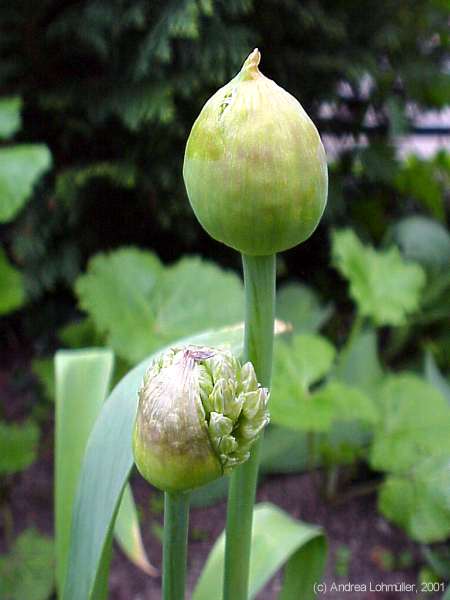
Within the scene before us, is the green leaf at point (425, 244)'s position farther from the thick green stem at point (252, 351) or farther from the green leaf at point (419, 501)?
the thick green stem at point (252, 351)

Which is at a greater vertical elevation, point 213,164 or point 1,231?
point 213,164

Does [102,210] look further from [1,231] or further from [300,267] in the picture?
[300,267]

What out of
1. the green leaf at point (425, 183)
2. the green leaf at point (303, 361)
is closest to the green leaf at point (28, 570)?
the green leaf at point (303, 361)

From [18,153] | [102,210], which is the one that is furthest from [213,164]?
[102,210]

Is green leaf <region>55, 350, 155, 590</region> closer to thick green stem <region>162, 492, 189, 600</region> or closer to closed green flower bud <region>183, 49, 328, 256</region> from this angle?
thick green stem <region>162, 492, 189, 600</region>

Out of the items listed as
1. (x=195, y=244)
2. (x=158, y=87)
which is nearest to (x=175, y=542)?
(x=158, y=87)

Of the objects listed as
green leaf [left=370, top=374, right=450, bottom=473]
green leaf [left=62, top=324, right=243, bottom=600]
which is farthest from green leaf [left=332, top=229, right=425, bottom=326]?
green leaf [left=62, top=324, right=243, bottom=600]
